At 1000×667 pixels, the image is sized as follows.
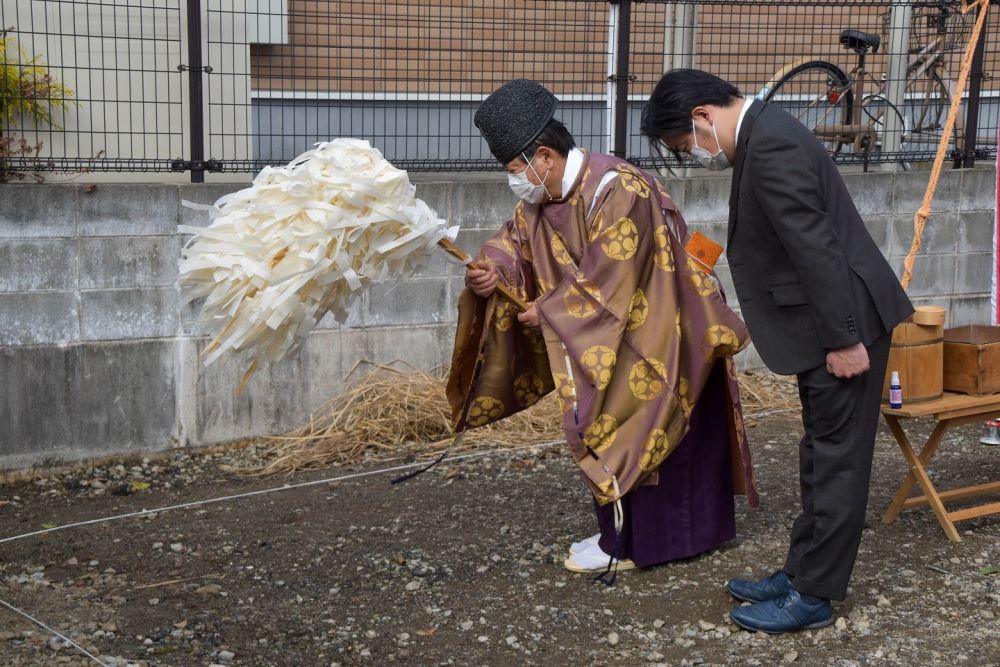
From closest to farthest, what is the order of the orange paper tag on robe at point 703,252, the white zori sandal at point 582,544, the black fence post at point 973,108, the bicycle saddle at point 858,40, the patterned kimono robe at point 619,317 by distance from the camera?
the patterned kimono robe at point 619,317, the orange paper tag on robe at point 703,252, the white zori sandal at point 582,544, the black fence post at point 973,108, the bicycle saddle at point 858,40

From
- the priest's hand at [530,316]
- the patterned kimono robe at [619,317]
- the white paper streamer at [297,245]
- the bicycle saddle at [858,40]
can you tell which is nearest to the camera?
the white paper streamer at [297,245]

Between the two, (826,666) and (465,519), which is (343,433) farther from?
(826,666)

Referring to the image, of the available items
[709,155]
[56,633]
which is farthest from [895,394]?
[56,633]

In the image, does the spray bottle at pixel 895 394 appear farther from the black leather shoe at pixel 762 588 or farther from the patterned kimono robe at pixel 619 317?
the black leather shoe at pixel 762 588

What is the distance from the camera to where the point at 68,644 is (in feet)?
13.4

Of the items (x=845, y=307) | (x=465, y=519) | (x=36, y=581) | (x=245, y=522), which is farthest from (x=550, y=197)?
(x=36, y=581)

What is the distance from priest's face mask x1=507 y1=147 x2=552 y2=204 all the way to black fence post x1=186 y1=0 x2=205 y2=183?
107 inches

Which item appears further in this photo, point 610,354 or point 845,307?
point 610,354

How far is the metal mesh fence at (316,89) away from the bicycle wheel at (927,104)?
0.02m

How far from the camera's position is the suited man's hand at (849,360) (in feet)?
12.5

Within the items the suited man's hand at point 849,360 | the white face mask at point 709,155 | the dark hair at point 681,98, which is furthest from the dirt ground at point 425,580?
the dark hair at point 681,98

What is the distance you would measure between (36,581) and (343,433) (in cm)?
210

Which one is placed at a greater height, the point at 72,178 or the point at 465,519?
the point at 72,178

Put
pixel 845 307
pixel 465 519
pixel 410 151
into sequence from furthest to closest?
pixel 410 151 < pixel 465 519 < pixel 845 307
